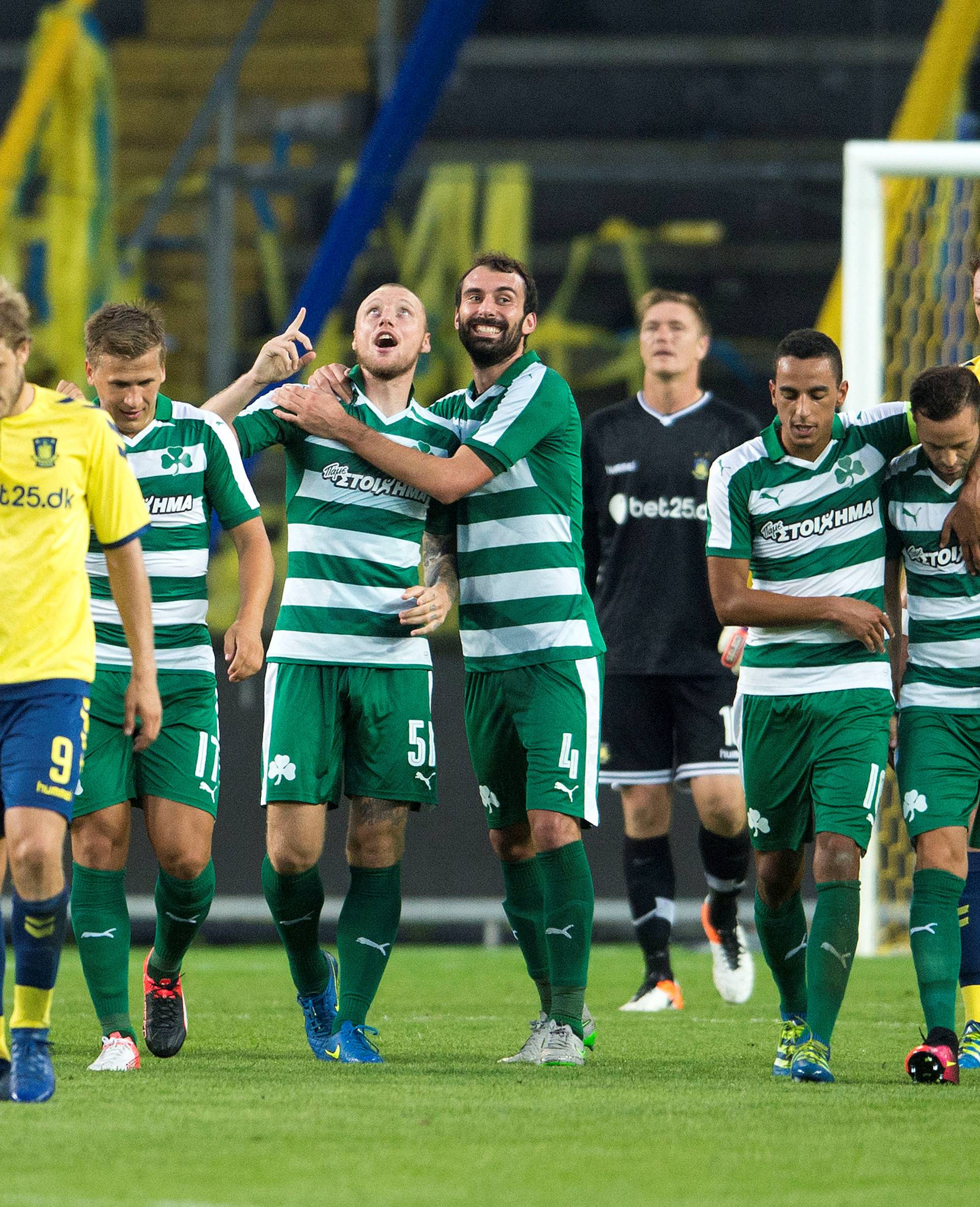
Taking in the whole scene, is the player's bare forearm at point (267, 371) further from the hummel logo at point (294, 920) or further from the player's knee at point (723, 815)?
the player's knee at point (723, 815)

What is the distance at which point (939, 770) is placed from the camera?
5090 millimetres

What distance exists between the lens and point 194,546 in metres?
5.43

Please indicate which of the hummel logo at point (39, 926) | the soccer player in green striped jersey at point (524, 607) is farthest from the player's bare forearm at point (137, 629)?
the soccer player in green striped jersey at point (524, 607)

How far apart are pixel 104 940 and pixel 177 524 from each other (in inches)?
43.1

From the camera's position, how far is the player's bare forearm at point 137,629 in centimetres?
451

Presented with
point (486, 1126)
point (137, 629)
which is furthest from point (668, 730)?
point (486, 1126)

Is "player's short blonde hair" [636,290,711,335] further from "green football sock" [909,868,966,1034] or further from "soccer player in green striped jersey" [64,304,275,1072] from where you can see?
"green football sock" [909,868,966,1034]

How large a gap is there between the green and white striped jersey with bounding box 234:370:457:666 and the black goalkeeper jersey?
1808mm

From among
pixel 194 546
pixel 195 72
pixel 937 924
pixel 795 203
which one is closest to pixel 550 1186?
pixel 937 924

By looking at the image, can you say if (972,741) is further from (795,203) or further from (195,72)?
(195,72)

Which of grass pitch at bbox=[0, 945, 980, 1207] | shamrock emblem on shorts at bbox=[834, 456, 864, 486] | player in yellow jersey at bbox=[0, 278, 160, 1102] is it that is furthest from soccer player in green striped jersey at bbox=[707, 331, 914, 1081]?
player in yellow jersey at bbox=[0, 278, 160, 1102]

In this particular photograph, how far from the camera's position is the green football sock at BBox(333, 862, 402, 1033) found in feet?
17.5

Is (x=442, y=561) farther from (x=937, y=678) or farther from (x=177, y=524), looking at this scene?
(x=937, y=678)

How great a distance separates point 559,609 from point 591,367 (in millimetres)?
7825
